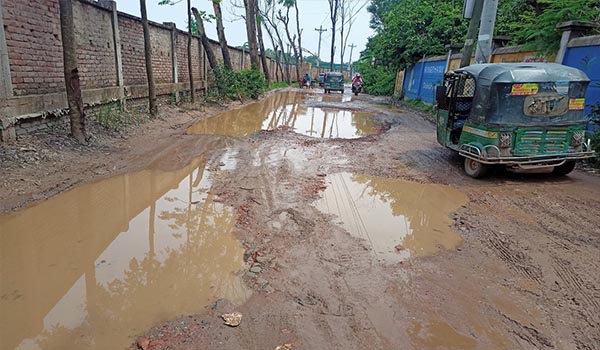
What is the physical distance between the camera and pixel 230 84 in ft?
59.5

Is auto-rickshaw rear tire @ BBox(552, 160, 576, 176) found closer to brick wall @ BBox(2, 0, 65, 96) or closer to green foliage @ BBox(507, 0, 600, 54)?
green foliage @ BBox(507, 0, 600, 54)

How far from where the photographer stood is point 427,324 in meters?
2.85

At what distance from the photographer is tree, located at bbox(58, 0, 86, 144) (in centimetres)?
669

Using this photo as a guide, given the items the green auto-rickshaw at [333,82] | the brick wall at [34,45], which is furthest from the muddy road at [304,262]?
the green auto-rickshaw at [333,82]

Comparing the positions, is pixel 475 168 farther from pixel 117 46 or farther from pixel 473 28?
pixel 117 46

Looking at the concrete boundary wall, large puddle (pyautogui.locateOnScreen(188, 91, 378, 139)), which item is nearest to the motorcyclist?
large puddle (pyautogui.locateOnScreen(188, 91, 378, 139))

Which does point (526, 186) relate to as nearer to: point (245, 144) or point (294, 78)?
point (245, 144)

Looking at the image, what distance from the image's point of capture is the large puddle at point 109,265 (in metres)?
2.76

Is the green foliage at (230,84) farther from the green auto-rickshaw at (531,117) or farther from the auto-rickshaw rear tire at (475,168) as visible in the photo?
the green auto-rickshaw at (531,117)

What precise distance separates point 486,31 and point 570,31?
6.10 feet

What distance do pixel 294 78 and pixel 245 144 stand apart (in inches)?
1759

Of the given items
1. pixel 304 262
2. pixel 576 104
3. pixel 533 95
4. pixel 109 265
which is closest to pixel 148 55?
pixel 109 265

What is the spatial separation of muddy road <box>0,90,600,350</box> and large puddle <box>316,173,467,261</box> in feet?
0.10

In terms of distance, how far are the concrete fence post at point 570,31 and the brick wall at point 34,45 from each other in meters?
10.9
